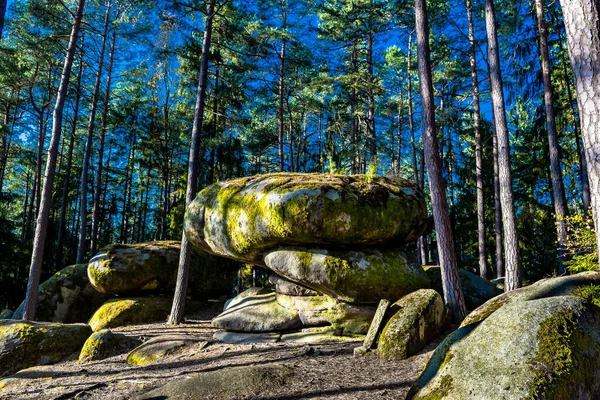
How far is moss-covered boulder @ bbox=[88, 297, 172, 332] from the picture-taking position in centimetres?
1028

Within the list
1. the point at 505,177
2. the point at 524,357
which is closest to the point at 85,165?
the point at 505,177

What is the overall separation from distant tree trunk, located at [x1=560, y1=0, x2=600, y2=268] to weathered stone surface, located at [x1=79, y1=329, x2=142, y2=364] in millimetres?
7821

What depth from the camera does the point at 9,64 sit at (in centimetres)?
1541

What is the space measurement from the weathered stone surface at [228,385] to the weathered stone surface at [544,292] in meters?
2.87

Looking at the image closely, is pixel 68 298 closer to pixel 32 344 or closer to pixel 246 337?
pixel 32 344

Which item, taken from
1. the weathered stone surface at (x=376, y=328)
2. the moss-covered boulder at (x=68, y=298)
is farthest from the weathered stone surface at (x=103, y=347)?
the moss-covered boulder at (x=68, y=298)

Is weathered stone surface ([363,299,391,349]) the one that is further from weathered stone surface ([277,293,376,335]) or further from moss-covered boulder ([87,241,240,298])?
moss-covered boulder ([87,241,240,298])

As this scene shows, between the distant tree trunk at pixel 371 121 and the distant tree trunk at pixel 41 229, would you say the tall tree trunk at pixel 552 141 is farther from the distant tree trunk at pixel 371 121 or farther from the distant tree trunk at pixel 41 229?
the distant tree trunk at pixel 41 229

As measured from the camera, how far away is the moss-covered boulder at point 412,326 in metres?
5.20

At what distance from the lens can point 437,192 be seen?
711cm

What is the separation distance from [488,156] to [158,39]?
633 inches

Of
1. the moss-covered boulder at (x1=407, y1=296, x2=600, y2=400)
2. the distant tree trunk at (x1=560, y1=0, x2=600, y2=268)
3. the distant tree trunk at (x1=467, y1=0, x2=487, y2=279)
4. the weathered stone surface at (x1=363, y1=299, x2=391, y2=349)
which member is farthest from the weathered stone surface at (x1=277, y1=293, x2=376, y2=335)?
the distant tree trunk at (x1=467, y1=0, x2=487, y2=279)

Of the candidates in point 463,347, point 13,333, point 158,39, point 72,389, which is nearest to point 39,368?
point 13,333

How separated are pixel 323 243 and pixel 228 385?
3.92m
